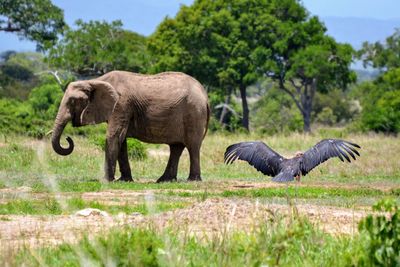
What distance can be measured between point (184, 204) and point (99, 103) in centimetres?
501

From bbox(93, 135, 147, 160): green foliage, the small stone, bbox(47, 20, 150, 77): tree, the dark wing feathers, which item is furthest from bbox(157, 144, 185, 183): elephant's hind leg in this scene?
bbox(47, 20, 150, 77): tree

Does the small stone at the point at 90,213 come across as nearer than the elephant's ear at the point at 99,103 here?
Yes

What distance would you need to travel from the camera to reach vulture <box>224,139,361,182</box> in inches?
679

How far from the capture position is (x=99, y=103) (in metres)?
18.3

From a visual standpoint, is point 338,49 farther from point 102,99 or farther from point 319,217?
point 319,217

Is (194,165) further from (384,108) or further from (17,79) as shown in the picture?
(17,79)

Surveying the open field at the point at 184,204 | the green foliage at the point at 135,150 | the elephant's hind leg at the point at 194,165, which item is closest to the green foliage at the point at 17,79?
the green foliage at the point at 135,150

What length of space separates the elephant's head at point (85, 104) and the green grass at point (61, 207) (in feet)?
15.2

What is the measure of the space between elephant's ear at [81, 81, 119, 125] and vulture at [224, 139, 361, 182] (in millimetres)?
2463

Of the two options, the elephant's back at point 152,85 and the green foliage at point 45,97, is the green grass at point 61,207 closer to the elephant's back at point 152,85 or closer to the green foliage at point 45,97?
the elephant's back at point 152,85

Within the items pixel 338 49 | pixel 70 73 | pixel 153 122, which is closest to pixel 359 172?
pixel 153 122

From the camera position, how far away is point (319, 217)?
37.2ft

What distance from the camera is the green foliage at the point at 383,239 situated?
26.2 feet

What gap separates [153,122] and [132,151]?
5143 mm
